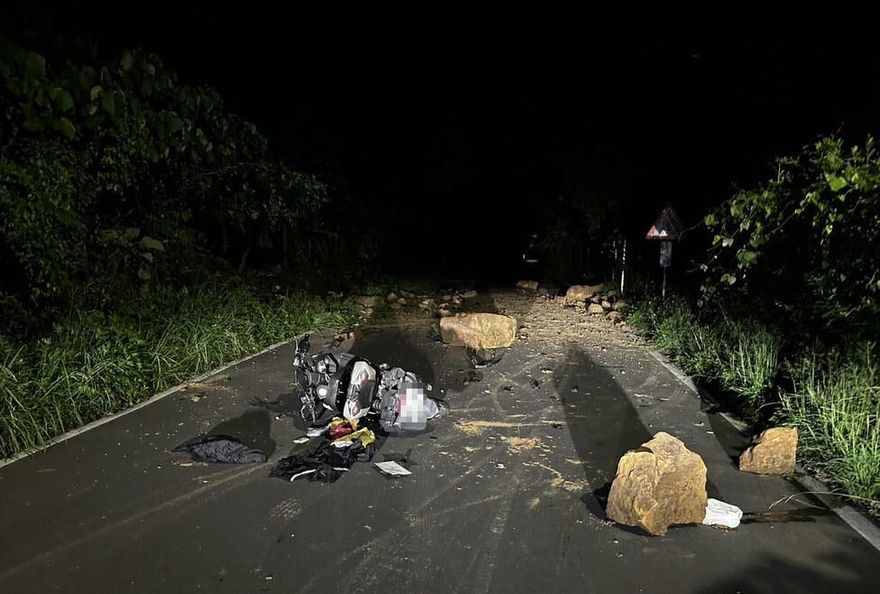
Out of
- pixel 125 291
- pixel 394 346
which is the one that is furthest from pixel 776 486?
pixel 125 291

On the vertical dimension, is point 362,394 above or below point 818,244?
below

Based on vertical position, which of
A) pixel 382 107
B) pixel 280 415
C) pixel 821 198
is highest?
pixel 382 107

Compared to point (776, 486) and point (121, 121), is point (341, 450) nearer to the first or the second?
point (776, 486)

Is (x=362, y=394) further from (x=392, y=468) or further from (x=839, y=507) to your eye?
(x=839, y=507)

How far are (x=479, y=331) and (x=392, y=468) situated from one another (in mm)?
5591

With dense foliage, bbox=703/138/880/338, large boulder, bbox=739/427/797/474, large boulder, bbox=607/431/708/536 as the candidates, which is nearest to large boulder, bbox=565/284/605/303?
dense foliage, bbox=703/138/880/338

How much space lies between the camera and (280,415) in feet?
23.8

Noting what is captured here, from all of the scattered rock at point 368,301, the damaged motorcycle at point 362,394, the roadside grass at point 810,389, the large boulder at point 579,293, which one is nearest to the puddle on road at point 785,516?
the roadside grass at point 810,389

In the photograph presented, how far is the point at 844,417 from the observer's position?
553 cm

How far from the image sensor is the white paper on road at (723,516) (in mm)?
4598

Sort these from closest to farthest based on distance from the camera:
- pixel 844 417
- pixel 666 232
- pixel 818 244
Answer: pixel 844 417 → pixel 818 244 → pixel 666 232

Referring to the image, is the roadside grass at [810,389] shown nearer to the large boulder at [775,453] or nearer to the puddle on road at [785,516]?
the large boulder at [775,453]

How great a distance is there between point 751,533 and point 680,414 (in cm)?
288

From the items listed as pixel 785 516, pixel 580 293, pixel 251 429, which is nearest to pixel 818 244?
pixel 785 516
